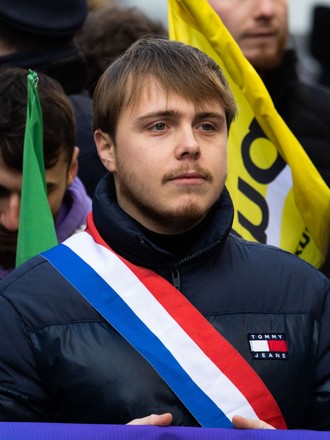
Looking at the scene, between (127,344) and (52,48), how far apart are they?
244 centimetres

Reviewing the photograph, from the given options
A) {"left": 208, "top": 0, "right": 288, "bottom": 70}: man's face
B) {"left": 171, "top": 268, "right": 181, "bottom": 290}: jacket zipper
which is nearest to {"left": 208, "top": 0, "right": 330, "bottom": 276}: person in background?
{"left": 208, "top": 0, "right": 288, "bottom": 70}: man's face

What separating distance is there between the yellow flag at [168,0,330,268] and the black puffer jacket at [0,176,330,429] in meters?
1.01

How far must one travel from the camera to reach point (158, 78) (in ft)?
13.9

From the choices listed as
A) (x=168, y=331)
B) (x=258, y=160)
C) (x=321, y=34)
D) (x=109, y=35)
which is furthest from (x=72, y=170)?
(x=321, y=34)

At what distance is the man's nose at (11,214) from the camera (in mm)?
5113

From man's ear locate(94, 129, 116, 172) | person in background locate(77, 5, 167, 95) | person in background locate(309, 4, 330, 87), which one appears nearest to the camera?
man's ear locate(94, 129, 116, 172)

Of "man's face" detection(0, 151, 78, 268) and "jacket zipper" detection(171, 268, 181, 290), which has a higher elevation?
"jacket zipper" detection(171, 268, 181, 290)

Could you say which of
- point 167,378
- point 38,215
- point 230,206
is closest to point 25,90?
point 38,215

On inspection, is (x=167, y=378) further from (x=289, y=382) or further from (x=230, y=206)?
(x=230, y=206)

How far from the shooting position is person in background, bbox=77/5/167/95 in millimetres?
6969

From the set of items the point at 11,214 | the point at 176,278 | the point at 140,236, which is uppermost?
the point at 140,236

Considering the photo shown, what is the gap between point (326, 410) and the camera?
13.3ft

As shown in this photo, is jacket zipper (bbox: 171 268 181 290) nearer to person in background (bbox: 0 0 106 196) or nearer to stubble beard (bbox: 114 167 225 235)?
stubble beard (bbox: 114 167 225 235)

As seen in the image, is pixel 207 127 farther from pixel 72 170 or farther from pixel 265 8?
pixel 265 8
